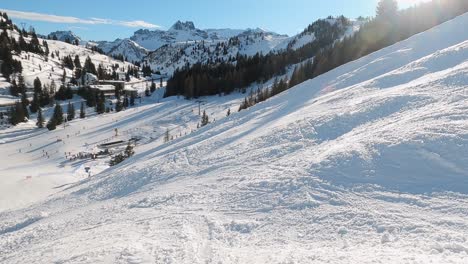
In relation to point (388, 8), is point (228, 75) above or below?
below

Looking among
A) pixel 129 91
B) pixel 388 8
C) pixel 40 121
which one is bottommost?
pixel 40 121

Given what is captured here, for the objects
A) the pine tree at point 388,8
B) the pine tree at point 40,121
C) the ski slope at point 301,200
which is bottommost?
the pine tree at point 40,121

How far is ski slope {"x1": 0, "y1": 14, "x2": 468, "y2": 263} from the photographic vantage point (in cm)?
838

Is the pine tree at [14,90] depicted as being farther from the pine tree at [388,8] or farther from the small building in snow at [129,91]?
the pine tree at [388,8]

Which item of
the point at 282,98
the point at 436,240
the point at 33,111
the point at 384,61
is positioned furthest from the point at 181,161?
the point at 33,111

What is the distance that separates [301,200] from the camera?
35.9 ft

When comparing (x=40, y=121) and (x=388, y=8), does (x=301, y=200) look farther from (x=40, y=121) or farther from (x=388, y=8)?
(x=40, y=121)

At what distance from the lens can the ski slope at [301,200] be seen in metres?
8.38

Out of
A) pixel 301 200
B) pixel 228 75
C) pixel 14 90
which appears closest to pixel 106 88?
pixel 14 90

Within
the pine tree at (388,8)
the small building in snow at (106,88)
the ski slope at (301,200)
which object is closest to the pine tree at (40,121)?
the small building in snow at (106,88)

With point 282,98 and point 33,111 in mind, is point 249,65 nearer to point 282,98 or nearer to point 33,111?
point 33,111

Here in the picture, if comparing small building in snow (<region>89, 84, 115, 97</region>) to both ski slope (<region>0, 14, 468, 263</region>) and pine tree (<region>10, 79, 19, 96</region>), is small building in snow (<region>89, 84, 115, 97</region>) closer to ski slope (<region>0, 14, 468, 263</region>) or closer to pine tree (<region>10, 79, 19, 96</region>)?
pine tree (<region>10, 79, 19, 96</region>)

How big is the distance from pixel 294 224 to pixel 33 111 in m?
128

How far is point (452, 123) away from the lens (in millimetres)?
12844
